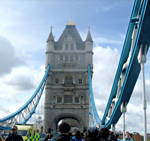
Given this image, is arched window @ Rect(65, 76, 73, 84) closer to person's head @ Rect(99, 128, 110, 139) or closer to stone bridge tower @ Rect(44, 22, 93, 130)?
stone bridge tower @ Rect(44, 22, 93, 130)

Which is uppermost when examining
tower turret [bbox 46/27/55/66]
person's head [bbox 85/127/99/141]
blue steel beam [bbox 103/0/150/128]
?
tower turret [bbox 46/27/55/66]

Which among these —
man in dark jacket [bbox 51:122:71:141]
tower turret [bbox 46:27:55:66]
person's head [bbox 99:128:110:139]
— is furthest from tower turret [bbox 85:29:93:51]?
man in dark jacket [bbox 51:122:71:141]

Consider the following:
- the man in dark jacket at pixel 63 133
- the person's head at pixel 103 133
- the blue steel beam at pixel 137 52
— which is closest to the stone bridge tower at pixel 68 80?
the blue steel beam at pixel 137 52

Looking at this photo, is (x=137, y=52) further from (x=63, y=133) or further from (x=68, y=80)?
(x=68, y=80)

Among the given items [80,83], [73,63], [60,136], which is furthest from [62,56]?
[60,136]

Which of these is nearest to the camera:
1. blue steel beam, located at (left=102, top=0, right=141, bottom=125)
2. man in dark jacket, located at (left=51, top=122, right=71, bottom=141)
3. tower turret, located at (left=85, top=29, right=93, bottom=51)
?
man in dark jacket, located at (left=51, top=122, right=71, bottom=141)

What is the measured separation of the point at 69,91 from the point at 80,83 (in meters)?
2.46

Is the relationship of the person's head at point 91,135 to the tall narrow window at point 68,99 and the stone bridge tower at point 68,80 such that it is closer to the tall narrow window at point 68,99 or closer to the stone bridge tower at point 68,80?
the stone bridge tower at point 68,80

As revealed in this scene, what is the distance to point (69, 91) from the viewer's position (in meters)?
52.1

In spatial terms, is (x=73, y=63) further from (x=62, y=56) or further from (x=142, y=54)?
(x=142, y=54)

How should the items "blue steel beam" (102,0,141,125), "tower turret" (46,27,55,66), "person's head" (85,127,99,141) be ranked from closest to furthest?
1. "person's head" (85,127,99,141)
2. "blue steel beam" (102,0,141,125)
3. "tower turret" (46,27,55,66)

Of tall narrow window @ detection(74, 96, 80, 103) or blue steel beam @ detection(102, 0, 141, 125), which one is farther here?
tall narrow window @ detection(74, 96, 80, 103)

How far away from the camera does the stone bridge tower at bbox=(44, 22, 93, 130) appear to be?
50312 millimetres

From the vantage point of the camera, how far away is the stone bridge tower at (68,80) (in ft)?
165
